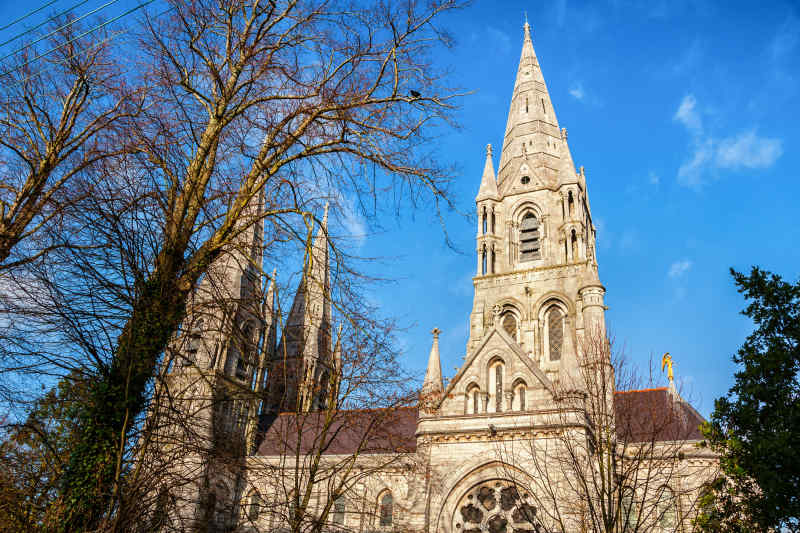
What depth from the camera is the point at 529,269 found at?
3412 centimetres

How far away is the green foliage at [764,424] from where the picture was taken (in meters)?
11.2

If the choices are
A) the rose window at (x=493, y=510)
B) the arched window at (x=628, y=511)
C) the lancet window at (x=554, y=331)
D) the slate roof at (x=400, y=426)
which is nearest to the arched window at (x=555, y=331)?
the lancet window at (x=554, y=331)

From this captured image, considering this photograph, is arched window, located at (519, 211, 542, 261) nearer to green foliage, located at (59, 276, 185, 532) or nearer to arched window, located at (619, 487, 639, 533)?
arched window, located at (619, 487, 639, 533)

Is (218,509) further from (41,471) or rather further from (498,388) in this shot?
(498,388)

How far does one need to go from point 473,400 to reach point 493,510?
389cm

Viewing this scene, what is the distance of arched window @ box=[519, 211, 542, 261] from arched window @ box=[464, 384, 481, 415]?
524 inches

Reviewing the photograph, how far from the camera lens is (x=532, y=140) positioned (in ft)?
130

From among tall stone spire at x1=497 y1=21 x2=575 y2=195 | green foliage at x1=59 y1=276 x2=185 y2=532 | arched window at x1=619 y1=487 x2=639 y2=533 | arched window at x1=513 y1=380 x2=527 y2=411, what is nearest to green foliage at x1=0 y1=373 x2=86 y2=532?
green foliage at x1=59 y1=276 x2=185 y2=532

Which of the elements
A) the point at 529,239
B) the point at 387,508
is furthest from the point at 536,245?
the point at 387,508

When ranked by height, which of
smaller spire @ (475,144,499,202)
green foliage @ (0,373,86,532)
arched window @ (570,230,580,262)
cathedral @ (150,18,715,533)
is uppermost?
smaller spire @ (475,144,499,202)

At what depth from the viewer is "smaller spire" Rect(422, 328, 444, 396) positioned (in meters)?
24.0

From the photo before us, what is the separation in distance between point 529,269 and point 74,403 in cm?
2806

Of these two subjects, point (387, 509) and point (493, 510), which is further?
point (387, 509)

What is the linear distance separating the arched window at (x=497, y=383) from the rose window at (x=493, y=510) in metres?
2.71
